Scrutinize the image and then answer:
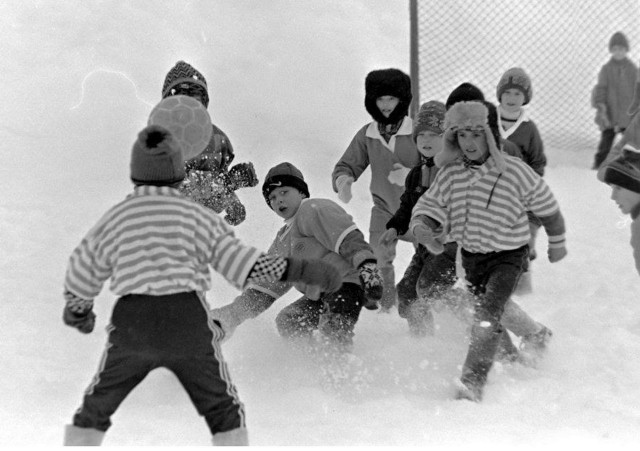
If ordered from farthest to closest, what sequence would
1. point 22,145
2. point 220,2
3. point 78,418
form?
point 220,2, point 22,145, point 78,418

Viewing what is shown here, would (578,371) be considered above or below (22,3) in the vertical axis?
A: below

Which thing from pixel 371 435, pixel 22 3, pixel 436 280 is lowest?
pixel 371 435

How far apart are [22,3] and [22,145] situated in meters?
2.17

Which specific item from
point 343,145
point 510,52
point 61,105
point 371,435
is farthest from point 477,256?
point 510,52

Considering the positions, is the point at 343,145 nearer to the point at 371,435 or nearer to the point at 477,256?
the point at 477,256

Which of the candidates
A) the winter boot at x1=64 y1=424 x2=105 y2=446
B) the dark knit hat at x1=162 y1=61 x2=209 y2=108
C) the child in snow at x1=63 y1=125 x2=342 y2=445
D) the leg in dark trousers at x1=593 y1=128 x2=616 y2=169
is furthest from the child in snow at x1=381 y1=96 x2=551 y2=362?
the leg in dark trousers at x1=593 y1=128 x2=616 y2=169

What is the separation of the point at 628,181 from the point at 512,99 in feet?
3.83

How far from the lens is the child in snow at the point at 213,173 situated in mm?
4664

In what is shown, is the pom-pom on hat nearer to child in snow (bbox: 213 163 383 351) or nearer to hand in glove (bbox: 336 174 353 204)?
hand in glove (bbox: 336 174 353 204)

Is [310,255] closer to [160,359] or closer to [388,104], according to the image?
[388,104]

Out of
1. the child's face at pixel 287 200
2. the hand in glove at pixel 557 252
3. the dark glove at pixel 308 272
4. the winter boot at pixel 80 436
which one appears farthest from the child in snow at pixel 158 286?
the hand in glove at pixel 557 252

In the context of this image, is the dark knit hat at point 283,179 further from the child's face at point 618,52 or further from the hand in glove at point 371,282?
the child's face at point 618,52

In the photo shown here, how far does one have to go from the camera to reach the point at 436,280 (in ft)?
15.1

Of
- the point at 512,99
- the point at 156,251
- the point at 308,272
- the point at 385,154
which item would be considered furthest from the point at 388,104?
the point at 156,251
